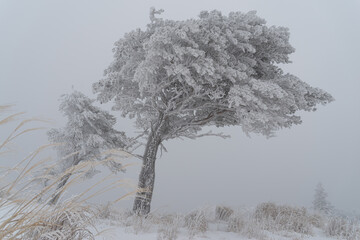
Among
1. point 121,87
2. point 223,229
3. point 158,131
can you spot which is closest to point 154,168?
point 158,131

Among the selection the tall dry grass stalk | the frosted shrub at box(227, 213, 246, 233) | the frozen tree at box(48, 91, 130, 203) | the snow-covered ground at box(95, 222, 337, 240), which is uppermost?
the frozen tree at box(48, 91, 130, 203)

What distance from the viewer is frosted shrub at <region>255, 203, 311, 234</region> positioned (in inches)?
271

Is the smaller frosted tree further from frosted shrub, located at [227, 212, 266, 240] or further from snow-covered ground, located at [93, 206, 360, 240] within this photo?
frosted shrub, located at [227, 212, 266, 240]

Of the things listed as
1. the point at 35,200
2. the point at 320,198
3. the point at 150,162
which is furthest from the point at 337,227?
the point at 320,198

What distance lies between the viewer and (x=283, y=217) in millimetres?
7910

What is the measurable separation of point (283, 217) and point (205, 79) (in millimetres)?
5053

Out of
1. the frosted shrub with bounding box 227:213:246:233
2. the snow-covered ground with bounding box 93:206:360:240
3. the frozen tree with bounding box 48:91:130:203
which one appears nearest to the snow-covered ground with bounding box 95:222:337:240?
the snow-covered ground with bounding box 93:206:360:240

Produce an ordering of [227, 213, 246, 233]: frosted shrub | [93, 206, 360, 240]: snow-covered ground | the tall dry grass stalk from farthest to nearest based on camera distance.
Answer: [227, 213, 246, 233]: frosted shrub, [93, 206, 360, 240]: snow-covered ground, the tall dry grass stalk

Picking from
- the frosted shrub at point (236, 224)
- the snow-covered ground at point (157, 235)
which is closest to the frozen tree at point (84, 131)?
the frosted shrub at point (236, 224)

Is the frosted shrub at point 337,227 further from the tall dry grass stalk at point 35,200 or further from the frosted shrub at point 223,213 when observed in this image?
the tall dry grass stalk at point 35,200

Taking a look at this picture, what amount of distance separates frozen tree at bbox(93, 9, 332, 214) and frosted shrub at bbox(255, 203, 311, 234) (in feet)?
8.81

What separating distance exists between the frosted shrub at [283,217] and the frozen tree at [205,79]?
106 inches

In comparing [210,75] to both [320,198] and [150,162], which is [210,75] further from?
[320,198]

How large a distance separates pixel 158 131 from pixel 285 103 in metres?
4.86
